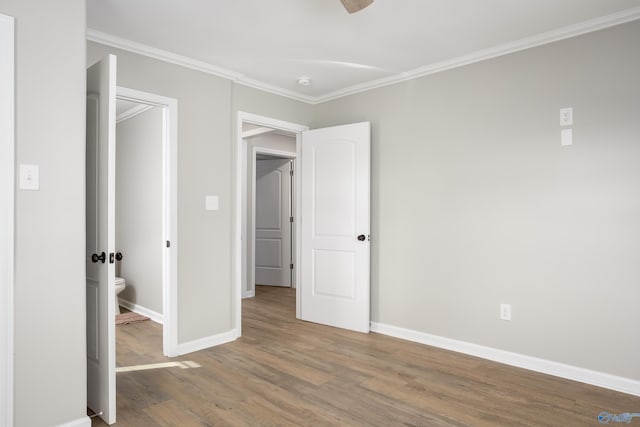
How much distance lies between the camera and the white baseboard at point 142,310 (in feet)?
15.0

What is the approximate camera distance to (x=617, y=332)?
2.75 meters

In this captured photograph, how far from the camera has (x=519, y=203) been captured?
3.18m

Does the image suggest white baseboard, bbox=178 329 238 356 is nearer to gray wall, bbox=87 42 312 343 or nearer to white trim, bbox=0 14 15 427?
gray wall, bbox=87 42 312 343

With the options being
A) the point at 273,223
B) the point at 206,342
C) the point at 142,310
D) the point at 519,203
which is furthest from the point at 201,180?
the point at 273,223

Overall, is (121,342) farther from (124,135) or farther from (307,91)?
(307,91)

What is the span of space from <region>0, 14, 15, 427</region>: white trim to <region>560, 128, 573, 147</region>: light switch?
11.3ft

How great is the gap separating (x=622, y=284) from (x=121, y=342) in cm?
414

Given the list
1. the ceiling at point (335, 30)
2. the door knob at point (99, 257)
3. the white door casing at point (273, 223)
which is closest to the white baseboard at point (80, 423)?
the door knob at point (99, 257)

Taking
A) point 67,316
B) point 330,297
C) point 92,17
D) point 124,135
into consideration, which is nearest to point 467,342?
point 330,297

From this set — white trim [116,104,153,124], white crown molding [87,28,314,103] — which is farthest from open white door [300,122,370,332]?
white trim [116,104,153,124]

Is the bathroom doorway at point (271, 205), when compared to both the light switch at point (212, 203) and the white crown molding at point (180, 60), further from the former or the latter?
the light switch at point (212, 203)

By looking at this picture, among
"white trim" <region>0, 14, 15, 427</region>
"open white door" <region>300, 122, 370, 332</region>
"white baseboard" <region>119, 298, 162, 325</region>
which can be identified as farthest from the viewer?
"white baseboard" <region>119, 298, 162, 325</region>

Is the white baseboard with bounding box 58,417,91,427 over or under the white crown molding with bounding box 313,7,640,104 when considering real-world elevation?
under

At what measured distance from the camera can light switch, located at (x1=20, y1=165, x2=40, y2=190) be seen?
202 cm
